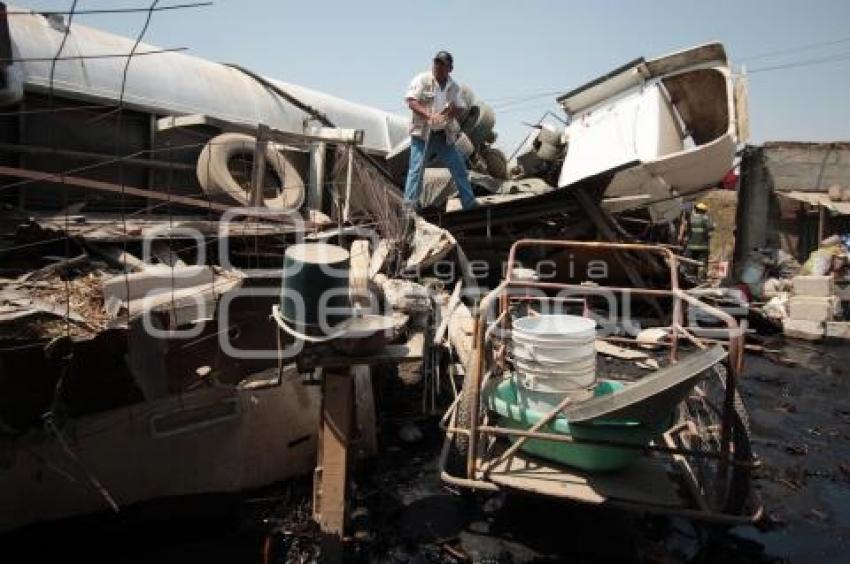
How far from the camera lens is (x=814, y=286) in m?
10.3

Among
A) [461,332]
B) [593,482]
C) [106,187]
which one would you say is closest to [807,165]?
[461,332]

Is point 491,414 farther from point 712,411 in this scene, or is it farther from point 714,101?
point 714,101

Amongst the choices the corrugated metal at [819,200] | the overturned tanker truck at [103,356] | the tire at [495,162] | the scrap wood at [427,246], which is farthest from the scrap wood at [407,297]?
the corrugated metal at [819,200]

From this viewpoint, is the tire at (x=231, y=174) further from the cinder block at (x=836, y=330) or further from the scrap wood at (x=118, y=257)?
the cinder block at (x=836, y=330)

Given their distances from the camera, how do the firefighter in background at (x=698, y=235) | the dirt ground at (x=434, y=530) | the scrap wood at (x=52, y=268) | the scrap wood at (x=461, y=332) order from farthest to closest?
the firefighter in background at (x=698, y=235)
the scrap wood at (x=461, y=332)
the scrap wood at (x=52, y=268)
the dirt ground at (x=434, y=530)

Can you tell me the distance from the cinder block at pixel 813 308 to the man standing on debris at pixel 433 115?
23.3 ft

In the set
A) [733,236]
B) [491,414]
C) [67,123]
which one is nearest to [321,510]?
[491,414]

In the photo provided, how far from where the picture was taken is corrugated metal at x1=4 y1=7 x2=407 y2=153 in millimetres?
6422

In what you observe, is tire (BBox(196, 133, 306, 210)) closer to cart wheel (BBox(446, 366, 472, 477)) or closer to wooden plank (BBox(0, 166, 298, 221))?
wooden plank (BBox(0, 166, 298, 221))

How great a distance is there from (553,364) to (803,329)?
8707mm

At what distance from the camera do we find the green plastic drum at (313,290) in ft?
10.3

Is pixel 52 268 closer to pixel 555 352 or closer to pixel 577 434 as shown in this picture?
pixel 555 352

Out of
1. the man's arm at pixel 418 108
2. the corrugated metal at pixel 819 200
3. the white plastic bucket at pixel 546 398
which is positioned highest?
the man's arm at pixel 418 108

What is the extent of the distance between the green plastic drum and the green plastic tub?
4.22 feet
